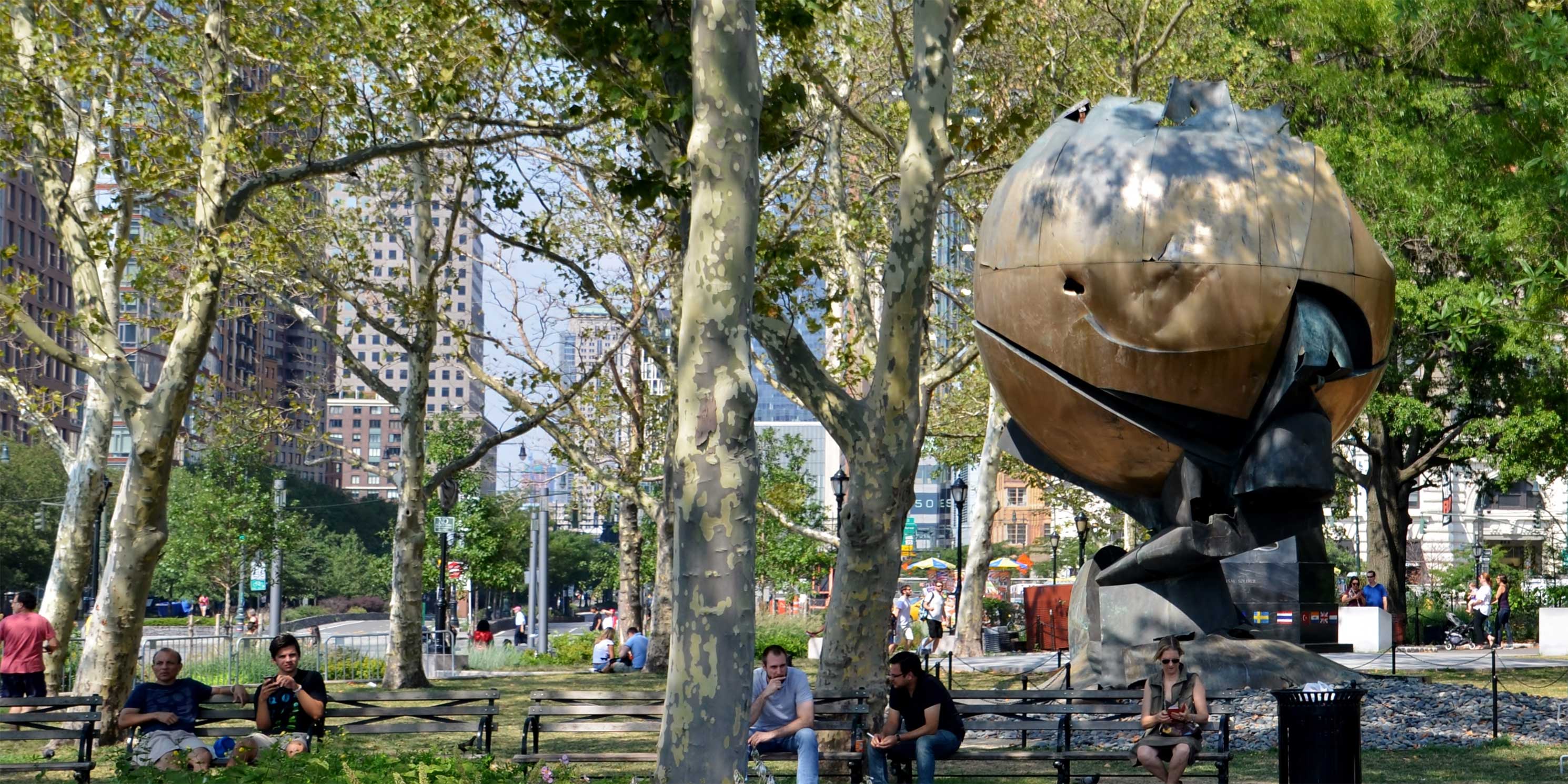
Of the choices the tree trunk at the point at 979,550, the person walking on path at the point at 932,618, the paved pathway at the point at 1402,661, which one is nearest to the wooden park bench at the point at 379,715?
the paved pathway at the point at 1402,661

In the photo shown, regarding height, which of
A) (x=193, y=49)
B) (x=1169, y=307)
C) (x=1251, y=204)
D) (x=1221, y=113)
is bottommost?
(x=1169, y=307)

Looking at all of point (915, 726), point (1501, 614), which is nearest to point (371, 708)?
point (915, 726)

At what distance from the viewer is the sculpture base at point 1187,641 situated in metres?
16.2

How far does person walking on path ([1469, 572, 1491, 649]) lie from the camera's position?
106ft

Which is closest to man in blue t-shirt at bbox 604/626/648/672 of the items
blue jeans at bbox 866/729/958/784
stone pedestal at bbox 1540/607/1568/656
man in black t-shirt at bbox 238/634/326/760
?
stone pedestal at bbox 1540/607/1568/656

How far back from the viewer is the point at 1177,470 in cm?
1611

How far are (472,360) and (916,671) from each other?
47.1 feet

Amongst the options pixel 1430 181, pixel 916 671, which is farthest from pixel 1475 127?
pixel 916 671

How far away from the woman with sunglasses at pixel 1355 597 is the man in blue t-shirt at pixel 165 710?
24.4 metres

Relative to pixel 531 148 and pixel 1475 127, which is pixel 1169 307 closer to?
pixel 1475 127

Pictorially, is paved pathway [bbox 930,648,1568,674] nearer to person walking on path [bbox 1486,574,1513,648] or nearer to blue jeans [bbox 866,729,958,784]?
person walking on path [bbox 1486,574,1513,648]

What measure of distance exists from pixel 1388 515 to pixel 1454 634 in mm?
2898

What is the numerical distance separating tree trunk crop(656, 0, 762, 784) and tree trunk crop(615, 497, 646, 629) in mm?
22817

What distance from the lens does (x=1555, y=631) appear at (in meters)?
29.4
